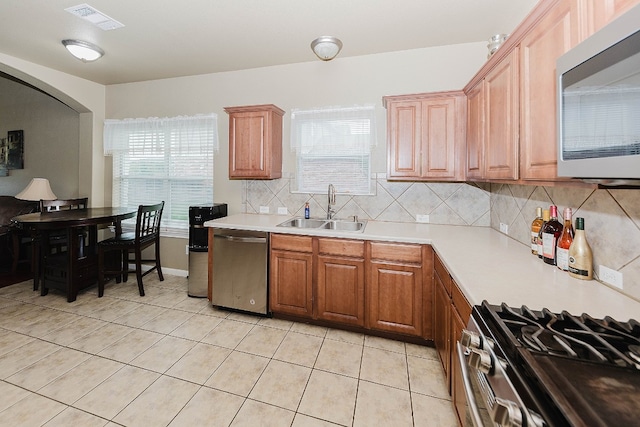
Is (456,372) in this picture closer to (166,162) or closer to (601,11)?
(601,11)

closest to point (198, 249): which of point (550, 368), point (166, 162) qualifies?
point (166, 162)

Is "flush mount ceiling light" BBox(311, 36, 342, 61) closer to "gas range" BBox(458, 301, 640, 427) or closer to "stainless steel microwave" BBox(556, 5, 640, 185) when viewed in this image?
"stainless steel microwave" BBox(556, 5, 640, 185)

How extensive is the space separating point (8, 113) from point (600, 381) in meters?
7.64

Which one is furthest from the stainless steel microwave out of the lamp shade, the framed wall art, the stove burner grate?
the framed wall art

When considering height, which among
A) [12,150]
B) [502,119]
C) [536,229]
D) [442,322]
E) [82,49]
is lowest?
[442,322]

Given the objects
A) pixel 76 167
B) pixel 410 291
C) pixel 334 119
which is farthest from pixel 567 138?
pixel 76 167

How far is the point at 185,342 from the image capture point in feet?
7.75

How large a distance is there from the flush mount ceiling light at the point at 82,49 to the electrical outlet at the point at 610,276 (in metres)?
4.44

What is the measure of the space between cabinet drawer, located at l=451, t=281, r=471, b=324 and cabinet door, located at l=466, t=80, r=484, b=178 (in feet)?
3.26

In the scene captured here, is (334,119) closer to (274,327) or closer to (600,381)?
(274,327)

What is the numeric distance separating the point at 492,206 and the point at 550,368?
233 cm

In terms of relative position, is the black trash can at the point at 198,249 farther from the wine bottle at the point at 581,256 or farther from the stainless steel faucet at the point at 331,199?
the wine bottle at the point at 581,256

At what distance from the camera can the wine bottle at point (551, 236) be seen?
1580 millimetres

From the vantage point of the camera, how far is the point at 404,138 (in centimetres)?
266
